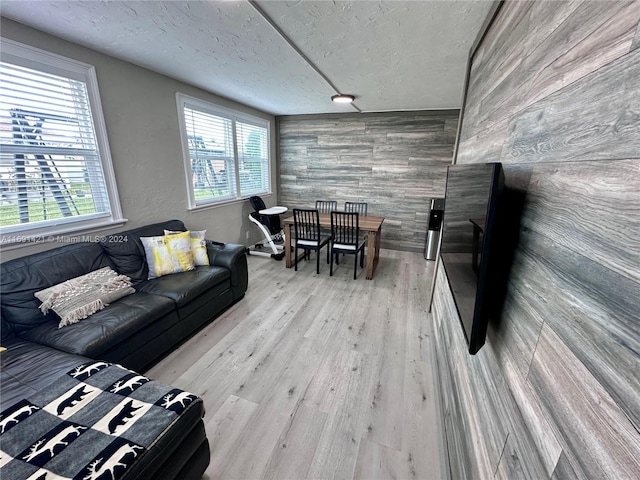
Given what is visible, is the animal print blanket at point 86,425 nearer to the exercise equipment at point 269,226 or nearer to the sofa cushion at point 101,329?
the sofa cushion at point 101,329

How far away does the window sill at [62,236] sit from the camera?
1924mm

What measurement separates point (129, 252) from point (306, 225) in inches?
83.1

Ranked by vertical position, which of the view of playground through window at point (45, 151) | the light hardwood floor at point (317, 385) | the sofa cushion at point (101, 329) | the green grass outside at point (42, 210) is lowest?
the light hardwood floor at point (317, 385)

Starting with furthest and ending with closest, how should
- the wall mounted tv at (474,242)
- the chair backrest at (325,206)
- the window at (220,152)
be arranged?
the chair backrest at (325,206) → the window at (220,152) → the wall mounted tv at (474,242)

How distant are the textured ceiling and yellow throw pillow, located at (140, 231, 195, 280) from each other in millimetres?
1725

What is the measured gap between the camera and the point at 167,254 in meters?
2.64

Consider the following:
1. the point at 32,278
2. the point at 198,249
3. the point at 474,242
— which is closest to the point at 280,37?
the point at 474,242

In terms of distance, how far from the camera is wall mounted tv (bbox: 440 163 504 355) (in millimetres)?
890

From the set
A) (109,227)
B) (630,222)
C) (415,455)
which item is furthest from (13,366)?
(630,222)

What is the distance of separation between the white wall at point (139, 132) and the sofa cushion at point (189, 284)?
0.78 metres

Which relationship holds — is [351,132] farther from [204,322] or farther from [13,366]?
[13,366]

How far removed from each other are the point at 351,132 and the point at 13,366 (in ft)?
16.4

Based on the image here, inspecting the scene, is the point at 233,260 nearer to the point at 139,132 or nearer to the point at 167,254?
the point at 167,254

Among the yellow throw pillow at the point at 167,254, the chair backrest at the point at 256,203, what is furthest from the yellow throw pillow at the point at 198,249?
the chair backrest at the point at 256,203
